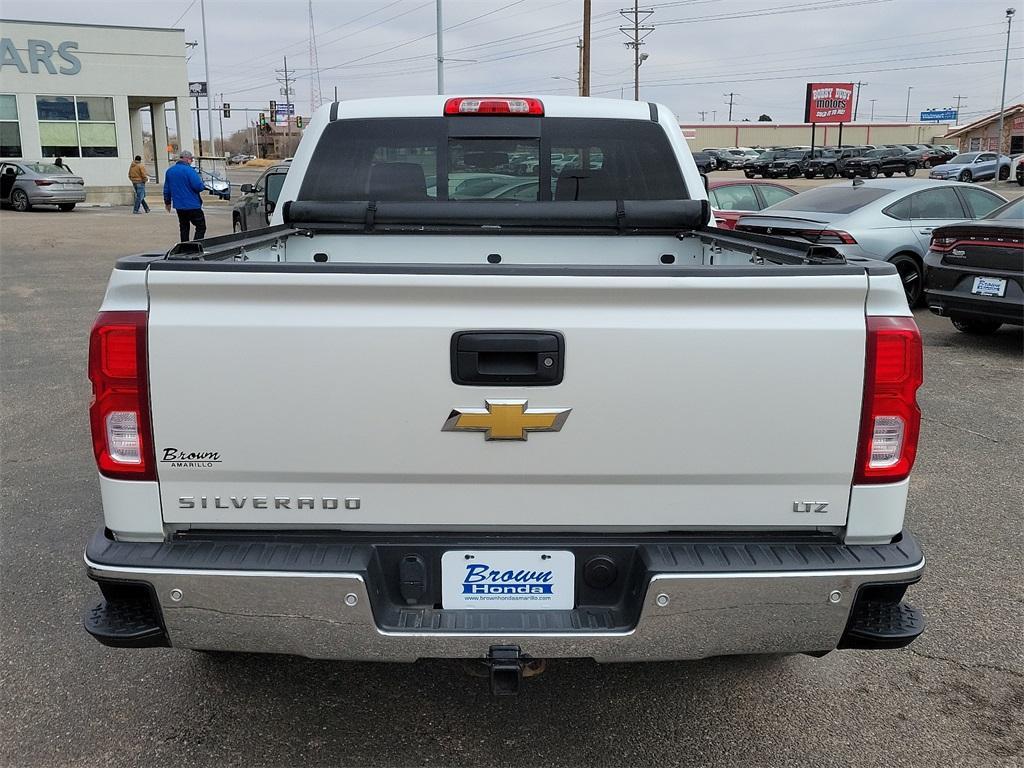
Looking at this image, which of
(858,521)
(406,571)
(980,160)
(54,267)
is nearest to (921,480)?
(858,521)

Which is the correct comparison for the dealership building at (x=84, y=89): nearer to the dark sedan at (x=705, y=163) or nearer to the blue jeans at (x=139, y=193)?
the blue jeans at (x=139, y=193)

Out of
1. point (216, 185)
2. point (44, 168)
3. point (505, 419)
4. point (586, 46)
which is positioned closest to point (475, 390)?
point (505, 419)

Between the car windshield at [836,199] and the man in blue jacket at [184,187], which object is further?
the man in blue jacket at [184,187]

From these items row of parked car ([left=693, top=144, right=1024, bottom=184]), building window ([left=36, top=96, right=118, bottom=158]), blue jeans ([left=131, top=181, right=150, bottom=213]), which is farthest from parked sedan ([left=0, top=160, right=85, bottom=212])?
row of parked car ([left=693, top=144, right=1024, bottom=184])

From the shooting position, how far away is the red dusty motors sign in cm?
8031

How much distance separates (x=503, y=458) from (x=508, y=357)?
0.27 metres

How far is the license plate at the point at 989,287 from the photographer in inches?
329

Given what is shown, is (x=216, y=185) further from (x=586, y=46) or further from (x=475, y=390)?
(x=475, y=390)

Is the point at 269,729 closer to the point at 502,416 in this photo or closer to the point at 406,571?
the point at 406,571

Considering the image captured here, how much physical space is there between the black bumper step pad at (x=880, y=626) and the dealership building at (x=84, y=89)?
34409mm

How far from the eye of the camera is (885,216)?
10.5m

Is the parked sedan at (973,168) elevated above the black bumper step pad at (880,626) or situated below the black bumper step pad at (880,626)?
above

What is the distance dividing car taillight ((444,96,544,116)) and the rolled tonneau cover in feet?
1.50

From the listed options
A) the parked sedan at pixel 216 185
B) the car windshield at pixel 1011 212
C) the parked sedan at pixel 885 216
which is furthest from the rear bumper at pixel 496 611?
the parked sedan at pixel 216 185
